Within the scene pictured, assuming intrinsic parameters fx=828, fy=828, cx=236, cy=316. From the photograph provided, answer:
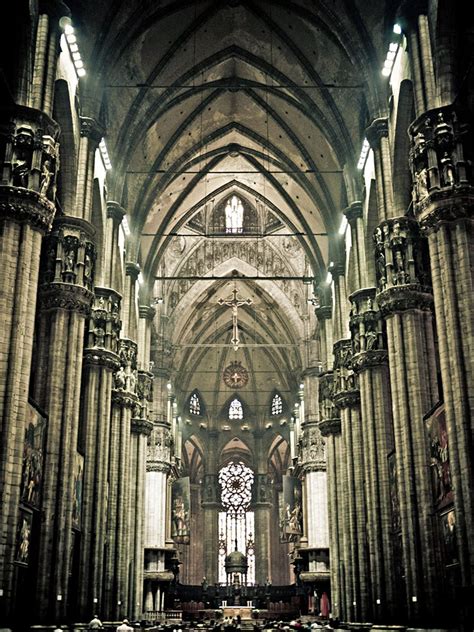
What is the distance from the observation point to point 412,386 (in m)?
23.0

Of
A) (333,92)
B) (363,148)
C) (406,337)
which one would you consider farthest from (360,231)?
(406,337)

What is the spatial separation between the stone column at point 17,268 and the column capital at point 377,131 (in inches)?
439

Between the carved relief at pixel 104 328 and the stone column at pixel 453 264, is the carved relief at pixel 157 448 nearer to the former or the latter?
the carved relief at pixel 104 328

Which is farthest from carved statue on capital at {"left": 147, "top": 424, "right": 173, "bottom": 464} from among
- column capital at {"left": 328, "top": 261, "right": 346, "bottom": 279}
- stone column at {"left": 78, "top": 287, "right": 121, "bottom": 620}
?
stone column at {"left": 78, "top": 287, "right": 121, "bottom": 620}

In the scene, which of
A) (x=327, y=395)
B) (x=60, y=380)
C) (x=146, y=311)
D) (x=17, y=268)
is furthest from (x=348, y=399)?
(x=17, y=268)

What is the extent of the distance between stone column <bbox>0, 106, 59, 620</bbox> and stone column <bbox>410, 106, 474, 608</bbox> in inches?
346

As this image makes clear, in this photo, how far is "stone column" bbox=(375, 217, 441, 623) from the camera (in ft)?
69.8

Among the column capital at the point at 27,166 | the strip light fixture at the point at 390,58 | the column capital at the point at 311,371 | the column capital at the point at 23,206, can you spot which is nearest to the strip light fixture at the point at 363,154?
the strip light fixture at the point at 390,58

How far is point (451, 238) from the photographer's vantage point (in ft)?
61.4

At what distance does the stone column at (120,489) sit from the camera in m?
30.5

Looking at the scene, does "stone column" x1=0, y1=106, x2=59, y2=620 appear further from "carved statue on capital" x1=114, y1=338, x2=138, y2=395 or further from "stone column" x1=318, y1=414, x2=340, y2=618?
"stone column" x1=318, y1=414, x2=340, y2=618

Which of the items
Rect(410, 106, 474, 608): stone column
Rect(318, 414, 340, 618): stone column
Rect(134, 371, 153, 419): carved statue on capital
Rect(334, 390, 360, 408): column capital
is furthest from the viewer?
Rect(134, 371, 153, 419): carved statue on capital

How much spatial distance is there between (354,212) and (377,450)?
32.0 ft

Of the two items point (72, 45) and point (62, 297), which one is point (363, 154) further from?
point (62, 297)
